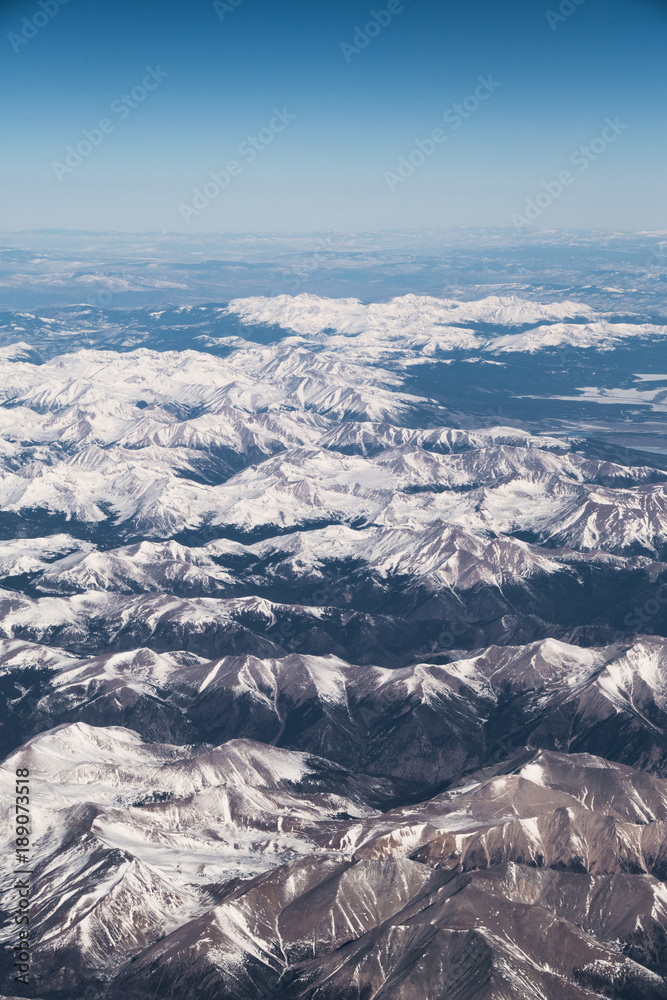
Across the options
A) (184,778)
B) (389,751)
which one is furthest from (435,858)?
(389,751)

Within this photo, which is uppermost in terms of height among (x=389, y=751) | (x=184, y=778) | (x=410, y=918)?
(x=410, y=918)

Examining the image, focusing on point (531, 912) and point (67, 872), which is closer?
point (531, 912)

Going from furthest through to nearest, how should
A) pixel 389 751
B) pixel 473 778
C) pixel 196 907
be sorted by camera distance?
1. pixel 389 751
2. pixel 473 778
3. pixel 196 907

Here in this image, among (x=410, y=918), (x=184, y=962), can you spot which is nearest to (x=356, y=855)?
(x=410, y=918)

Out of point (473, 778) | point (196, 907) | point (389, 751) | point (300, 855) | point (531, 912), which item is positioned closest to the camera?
point (531, 912)

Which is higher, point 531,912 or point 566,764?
point 531,912

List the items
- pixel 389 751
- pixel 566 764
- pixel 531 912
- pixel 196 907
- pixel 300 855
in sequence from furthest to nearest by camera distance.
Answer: pixel 389 751 < pixel 566 764 < pixel 300 855 < pixel 196 907 < pixel 531 912

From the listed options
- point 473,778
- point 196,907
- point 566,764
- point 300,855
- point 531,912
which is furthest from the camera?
point 473,778

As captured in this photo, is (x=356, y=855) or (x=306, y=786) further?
(x=306, y=786)

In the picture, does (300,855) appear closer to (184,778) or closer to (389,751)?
(184,778)
